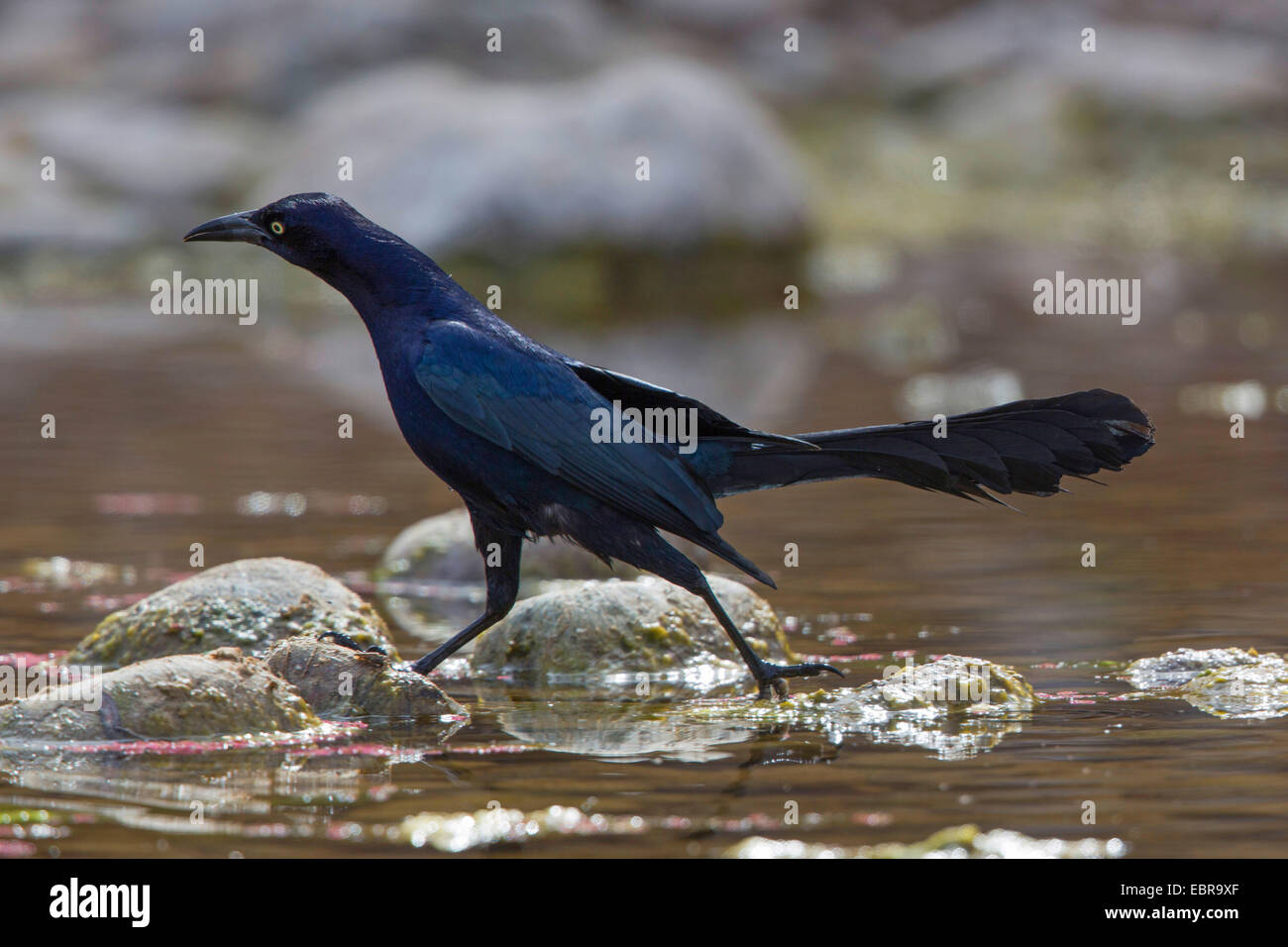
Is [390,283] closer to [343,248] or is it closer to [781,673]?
[343,248]

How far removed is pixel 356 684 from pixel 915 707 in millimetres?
1771

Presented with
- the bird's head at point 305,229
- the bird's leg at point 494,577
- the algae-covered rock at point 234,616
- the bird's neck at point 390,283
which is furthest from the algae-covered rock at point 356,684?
the bird's head at point 305,229

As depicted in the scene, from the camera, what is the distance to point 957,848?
14.8 feet

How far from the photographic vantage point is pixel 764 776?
209 inches

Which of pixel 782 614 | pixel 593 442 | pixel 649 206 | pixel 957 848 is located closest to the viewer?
pixel 957 848

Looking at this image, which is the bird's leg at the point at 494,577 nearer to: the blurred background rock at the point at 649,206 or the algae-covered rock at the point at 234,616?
the algae-covered rock at the point at 234,616

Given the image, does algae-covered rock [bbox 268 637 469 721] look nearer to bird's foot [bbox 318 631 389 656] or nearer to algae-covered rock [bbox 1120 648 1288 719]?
bird's foot [bbox 318 631 389 656]

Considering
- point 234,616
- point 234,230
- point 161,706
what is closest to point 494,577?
point 234,616

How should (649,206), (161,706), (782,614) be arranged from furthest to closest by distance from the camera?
(649,206) < (782,614) < (161,706)

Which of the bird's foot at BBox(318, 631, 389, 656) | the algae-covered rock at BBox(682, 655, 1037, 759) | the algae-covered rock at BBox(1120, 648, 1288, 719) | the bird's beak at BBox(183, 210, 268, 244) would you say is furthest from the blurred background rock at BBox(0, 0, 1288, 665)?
the bird's beak at BBox(183, 210, 268, 244)

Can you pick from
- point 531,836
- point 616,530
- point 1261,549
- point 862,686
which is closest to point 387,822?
point 531,836

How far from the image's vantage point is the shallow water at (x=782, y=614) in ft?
15.9

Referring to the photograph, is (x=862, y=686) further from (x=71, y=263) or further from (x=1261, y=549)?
(x=71, y=263)
